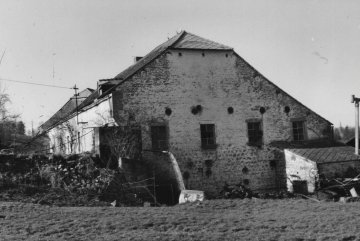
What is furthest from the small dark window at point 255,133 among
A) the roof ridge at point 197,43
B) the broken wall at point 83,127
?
the broken wall at point 83,127

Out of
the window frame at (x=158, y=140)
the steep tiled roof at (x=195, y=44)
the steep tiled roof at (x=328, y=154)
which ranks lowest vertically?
the steep tiled roof at (x=328, y=154)

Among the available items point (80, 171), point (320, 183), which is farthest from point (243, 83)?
point (80, 171)

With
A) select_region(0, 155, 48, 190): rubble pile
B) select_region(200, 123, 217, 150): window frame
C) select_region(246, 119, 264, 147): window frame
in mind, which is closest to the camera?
select_region(0, 155, 48, 190): rubble pile

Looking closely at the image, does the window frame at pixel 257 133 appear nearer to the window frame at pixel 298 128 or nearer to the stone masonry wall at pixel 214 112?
the stone masonry wall at pixel 214 112

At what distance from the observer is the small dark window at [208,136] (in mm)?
23469

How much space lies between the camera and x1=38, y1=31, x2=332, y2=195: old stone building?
22266mm

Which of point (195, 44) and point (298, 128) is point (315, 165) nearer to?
point (298, 128)

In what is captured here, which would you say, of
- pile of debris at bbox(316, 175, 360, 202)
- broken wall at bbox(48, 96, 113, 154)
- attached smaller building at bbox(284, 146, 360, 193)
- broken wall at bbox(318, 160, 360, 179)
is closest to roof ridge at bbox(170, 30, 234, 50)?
broken wall at bbox(48, 96, 113, 154)

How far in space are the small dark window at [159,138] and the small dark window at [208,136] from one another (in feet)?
7.01

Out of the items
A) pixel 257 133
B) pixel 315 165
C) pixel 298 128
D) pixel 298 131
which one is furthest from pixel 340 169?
pixel 257 133

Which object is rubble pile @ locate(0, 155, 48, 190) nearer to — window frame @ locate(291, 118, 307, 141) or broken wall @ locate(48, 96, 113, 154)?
broken wall @ locate(48, 96, 113, 154)

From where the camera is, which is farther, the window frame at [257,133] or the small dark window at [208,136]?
the window frame at [257,133]

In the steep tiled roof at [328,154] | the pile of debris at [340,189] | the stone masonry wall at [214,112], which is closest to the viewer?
the pile of debris at [340,189]

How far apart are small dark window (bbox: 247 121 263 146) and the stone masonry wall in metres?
0.30
